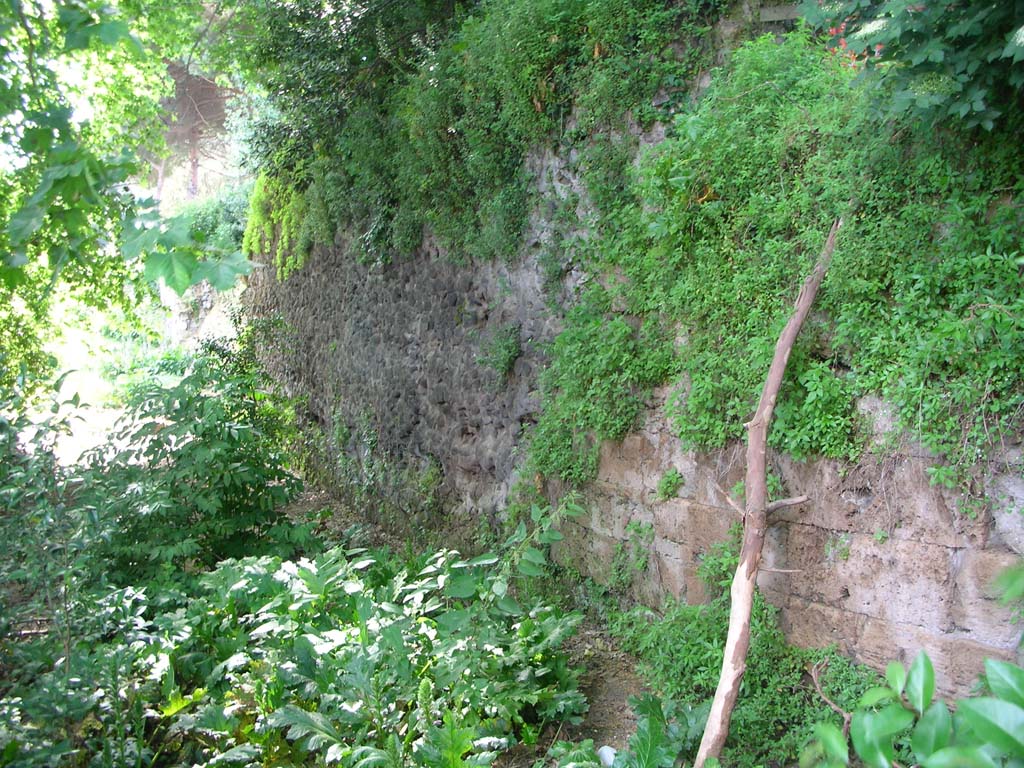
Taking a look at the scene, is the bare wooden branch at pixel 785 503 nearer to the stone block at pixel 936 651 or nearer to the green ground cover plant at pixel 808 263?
the green ground cover plant at pixel 808 263

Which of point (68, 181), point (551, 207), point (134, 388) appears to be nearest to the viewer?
point (68, 181)

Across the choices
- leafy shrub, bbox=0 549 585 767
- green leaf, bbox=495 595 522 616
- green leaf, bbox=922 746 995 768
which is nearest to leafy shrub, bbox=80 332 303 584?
leafy shrub, bbox=0 549 585 767

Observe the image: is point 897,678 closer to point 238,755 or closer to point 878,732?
point 878,732

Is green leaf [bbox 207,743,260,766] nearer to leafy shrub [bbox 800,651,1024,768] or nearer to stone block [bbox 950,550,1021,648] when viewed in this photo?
stone block [bbox 950,550,1021,648]

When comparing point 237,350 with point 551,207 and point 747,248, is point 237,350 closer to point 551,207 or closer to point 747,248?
point 551,207

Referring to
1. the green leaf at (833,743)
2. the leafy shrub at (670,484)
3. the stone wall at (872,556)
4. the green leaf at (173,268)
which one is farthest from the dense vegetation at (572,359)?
the green leaf at (833,743)

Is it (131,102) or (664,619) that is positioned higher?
(131,102)

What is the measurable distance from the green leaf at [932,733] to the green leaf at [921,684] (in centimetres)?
1

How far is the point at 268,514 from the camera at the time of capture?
20.2 ft

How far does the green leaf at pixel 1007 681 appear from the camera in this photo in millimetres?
678

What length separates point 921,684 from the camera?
2.45ft


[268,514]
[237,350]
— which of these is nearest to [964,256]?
[268,514]

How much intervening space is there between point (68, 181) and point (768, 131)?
2.80 metres

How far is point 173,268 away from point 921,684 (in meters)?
1.45
